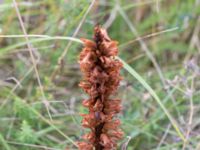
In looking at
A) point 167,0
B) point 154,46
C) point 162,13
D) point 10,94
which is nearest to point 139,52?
point 154,46

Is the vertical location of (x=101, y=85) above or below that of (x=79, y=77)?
below

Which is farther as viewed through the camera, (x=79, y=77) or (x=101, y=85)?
(x=79, y=77)

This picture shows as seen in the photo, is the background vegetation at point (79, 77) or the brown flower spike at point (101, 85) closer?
the brown flower spike at point (101, 85)

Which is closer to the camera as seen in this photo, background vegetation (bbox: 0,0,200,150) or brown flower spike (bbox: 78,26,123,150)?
brown flower spike (bbox: 78,26,123,150)

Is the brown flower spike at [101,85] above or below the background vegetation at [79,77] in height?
below

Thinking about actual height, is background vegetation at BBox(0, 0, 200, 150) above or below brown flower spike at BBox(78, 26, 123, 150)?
above
